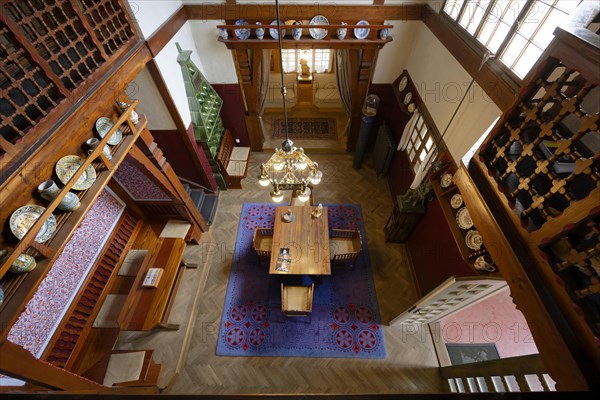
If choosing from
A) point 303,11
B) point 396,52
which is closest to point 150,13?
point 303,11

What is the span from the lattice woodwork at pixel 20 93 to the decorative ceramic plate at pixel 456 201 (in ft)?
13.1

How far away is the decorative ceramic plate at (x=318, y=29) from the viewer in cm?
415

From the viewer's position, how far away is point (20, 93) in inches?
79.6

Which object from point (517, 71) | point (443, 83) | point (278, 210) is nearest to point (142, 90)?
point (278, 210)

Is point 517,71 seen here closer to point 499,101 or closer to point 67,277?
point 499,101

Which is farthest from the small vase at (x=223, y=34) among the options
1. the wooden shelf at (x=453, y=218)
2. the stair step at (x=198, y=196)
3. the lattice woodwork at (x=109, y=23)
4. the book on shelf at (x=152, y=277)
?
the wooden shelf at (x=453, y=218)

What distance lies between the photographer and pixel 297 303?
12.8ft

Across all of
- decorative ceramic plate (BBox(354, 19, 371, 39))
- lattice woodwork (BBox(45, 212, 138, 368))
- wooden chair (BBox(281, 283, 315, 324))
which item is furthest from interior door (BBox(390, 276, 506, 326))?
lattice woodwork (BBox(45, 212, 138, 368))

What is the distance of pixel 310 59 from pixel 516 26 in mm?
5899

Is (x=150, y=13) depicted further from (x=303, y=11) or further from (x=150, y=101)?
(x=303, y=11)

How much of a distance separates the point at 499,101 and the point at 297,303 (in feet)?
11.4

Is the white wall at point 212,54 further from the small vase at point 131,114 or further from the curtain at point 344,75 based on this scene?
the small vase at point 131,114

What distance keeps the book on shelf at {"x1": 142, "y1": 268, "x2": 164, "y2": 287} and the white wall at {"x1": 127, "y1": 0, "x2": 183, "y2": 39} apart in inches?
122

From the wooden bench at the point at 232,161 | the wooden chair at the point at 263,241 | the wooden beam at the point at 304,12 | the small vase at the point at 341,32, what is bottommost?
the wooden chair at the point at 263,241
